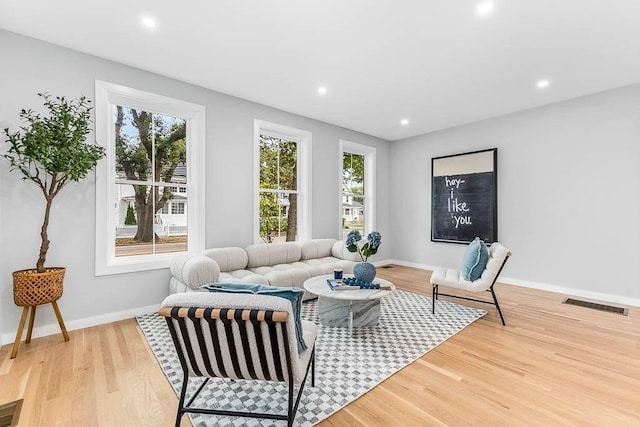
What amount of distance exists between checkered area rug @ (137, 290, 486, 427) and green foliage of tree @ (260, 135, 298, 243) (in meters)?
1.51

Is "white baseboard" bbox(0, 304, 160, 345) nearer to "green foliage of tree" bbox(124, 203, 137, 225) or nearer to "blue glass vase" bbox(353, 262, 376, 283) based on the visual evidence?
"green foliage of tree" bbox(124, 203, 137, 225)

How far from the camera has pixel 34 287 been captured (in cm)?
251

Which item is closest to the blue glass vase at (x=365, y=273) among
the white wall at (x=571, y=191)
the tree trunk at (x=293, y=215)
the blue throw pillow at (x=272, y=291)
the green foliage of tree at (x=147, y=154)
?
the blue throw pillow at (x=272, y=291)

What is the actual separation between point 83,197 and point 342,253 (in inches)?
132

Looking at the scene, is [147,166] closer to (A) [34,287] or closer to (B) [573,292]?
(A) [34,287]

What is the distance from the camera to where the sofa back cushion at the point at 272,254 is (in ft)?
13.2

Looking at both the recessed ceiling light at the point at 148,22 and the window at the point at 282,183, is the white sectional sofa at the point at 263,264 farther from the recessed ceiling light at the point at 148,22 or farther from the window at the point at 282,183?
the recessed ceiling light at the point at 148,22

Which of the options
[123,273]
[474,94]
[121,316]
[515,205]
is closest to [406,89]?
[474,94]

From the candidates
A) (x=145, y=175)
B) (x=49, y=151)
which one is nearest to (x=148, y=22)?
(x=49, y=151)

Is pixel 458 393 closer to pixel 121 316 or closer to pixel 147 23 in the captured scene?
pixel 121 316

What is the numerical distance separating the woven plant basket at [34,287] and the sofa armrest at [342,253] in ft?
11.1

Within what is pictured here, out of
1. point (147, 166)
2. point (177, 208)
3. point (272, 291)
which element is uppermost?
point (147, 166)

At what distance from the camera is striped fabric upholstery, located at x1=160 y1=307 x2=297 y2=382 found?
140 centimetres

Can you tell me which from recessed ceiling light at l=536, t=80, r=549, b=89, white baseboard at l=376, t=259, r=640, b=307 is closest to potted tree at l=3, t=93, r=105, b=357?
→ recessed ceiling light at l=536, t=80, r=549, b=89
